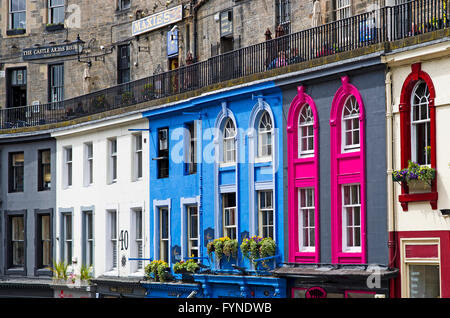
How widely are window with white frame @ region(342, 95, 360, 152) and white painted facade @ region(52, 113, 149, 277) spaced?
429 inches

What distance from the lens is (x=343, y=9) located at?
2669 cm

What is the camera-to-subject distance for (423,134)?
69.1ft

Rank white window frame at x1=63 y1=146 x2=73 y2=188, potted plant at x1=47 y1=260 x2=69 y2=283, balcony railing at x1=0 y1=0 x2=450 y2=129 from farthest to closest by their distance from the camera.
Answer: white window frame at x1=63 y1=146 x2=73 y2=188
potted plant at x1=47 y1=260 x2=69 y2=283
balcony railing at x1=0 y1=0 x2=450 y2=129

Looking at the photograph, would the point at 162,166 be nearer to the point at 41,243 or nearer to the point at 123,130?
the point at 123,130

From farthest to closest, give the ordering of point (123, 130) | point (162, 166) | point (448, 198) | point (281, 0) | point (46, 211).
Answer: point (46, 211)
point (123, 130)
point (162, 166)
point (281, 0)
point (448, 198)

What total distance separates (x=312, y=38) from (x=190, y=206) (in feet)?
26.1

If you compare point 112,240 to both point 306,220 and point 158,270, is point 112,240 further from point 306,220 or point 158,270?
point 306,220

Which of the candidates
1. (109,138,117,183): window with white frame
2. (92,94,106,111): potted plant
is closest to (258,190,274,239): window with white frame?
(109,138,117,183): window with white frame

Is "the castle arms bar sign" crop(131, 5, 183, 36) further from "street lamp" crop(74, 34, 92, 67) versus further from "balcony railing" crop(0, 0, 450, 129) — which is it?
"street lamp" crop(74, 34, 92, 67)

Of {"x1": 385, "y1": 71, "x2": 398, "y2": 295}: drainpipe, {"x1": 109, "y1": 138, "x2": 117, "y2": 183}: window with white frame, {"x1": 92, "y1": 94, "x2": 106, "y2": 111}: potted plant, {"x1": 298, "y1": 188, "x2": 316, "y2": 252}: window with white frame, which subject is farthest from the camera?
{"x1": 92, "y1": 94, "x2": 106, "y2": 111}: potted plant

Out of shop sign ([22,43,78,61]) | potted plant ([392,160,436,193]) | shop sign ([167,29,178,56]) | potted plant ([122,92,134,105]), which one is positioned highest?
shop sign ([22,43,78,61])

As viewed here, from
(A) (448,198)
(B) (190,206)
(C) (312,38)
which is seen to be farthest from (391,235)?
(B) (190,206)

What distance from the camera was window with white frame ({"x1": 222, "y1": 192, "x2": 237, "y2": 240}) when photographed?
27766mm

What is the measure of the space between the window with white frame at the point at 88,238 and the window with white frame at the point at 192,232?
6.64m
